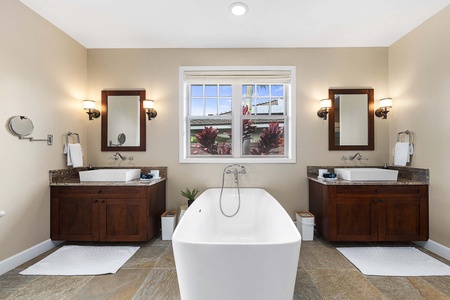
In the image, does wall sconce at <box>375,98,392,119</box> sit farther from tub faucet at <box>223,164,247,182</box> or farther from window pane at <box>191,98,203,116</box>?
window pane at <box>191,98,203,116</box>

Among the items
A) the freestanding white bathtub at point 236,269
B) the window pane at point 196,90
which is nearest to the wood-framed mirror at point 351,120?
the window pane at point 196,90

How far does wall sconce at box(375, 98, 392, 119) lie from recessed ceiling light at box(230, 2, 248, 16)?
2.26 m

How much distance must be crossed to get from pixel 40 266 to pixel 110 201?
2.83 feet

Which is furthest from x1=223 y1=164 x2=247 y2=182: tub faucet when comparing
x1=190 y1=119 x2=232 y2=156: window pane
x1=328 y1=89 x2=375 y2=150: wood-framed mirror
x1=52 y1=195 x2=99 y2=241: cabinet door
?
x1=52 y1=195 x2=99 y2=241: cabinet door

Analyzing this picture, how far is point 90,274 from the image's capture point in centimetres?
215

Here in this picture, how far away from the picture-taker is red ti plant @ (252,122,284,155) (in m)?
3.47

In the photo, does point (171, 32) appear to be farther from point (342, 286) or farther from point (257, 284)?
point (342, 286)

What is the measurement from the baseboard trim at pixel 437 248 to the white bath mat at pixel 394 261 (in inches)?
6.3

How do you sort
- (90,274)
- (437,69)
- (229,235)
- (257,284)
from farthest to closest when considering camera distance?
1. (229,235)
2. (437,69)
3. (90,274)
4. (257,284)

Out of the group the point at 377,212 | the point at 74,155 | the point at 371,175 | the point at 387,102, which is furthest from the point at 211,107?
the point at 377,212

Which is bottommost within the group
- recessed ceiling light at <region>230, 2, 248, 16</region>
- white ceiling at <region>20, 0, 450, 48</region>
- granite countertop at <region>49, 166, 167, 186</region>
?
granite countertop at <region>49, 166, 167, 186</region>

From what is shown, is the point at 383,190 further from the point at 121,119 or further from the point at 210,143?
the point at 121,119

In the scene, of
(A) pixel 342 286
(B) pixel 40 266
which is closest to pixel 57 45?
(B) pixel 40 266

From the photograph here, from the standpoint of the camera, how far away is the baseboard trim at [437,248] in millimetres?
2447
